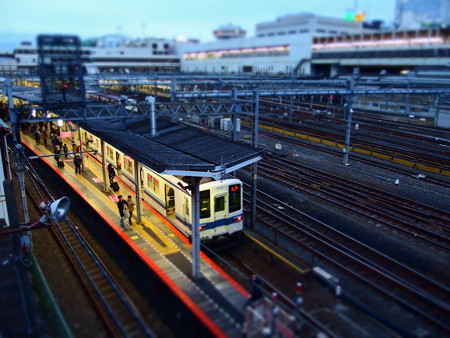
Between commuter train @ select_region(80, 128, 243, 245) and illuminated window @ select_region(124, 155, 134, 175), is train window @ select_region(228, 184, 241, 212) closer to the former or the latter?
commuter train @ select_region(80, 128, 243, 245)

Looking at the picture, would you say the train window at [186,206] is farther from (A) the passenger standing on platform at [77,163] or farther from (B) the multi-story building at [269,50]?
(B) the multi-story building at [269,50]

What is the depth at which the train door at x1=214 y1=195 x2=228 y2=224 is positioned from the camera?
1347 cm

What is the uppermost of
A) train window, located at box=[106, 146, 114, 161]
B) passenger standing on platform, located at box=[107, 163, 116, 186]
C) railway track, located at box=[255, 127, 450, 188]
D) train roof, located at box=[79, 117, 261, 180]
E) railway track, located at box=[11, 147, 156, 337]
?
train roof, located at box=[79, 117, 261, 180]

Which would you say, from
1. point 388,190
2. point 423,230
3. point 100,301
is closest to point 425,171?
point 388,190

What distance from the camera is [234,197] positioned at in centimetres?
1396

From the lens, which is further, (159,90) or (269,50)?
(269,50)

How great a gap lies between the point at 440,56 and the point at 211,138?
46865 millimetres

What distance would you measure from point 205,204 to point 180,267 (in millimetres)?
2293

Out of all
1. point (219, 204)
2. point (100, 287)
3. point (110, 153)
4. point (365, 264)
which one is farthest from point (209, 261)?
point (110, 153)

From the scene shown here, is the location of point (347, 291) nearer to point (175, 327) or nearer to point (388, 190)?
point (175, 327)

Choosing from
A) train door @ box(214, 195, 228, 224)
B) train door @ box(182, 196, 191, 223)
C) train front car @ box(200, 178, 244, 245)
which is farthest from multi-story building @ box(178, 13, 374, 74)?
train door @ box(182, 196, 191, 223)

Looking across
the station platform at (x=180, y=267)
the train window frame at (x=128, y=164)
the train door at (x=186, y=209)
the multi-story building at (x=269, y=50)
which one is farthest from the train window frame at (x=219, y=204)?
the multi-story building at (x=269, y=50)

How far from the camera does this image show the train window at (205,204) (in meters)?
13.1

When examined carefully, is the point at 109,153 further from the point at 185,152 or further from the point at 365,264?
the point at 365,264
